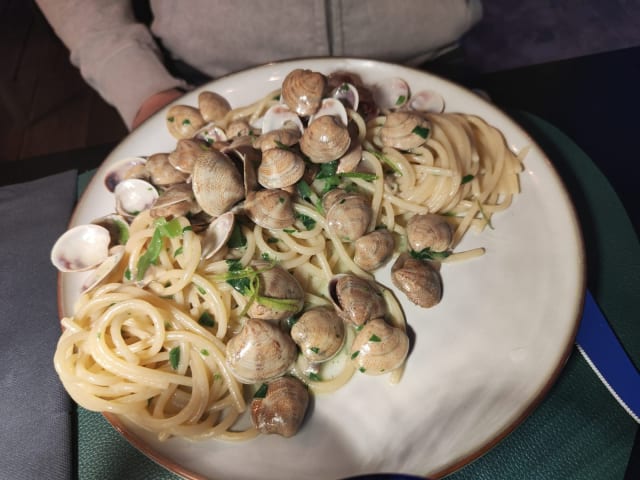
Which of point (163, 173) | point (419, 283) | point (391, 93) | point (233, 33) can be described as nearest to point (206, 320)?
point (163, 173)

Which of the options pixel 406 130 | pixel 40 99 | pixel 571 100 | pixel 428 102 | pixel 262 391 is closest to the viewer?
pixel 262 391

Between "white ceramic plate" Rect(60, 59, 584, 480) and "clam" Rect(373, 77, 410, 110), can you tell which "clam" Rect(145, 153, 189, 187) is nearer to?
"white ceramic plate" Rect(60, 59, 584, 480)

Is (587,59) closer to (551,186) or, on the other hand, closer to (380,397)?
(551,186)

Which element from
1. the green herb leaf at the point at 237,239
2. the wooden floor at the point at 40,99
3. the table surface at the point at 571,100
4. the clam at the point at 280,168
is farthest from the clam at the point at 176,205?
the wooden floor at the point at 40,99

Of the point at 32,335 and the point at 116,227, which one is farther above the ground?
the point at 116,227

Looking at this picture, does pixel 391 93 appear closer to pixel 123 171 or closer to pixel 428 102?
pixel 428 102

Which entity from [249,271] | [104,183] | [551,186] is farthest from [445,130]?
[104,183]
